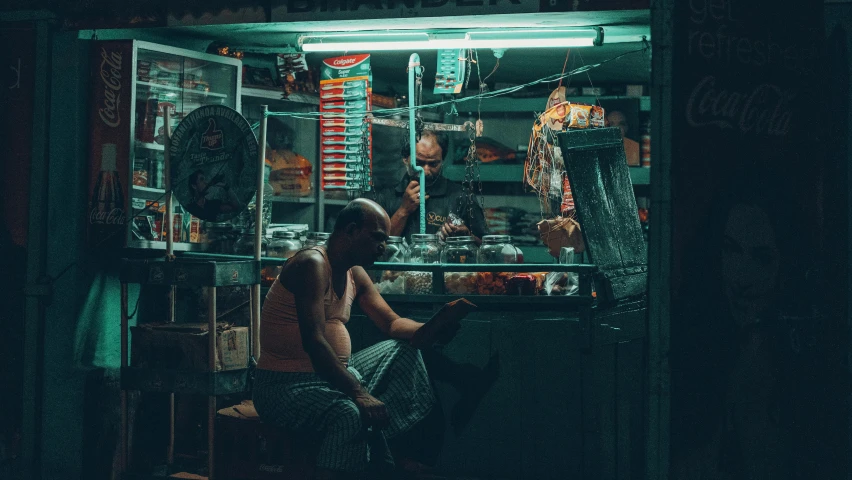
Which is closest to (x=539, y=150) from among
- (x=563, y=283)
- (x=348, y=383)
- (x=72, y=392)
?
(x=563, y=283)

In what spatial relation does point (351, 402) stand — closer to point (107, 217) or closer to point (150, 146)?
point (107, 217)

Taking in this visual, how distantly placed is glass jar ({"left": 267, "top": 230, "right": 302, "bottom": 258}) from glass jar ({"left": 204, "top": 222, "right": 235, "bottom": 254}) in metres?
0.35

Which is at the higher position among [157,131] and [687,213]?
[157,131]

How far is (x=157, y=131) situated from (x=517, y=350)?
9.51 ft

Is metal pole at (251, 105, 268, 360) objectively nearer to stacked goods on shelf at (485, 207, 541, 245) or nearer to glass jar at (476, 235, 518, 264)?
glass jar at (476, 235, 518, 264)

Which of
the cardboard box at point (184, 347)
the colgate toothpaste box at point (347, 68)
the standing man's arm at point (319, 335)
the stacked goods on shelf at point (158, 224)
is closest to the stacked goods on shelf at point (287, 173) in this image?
the colgate toothpaste box at point (347, 68)

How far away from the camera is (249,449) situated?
5395mm

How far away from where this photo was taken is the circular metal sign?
5.84 meters

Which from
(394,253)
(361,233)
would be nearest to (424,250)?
(394,253)

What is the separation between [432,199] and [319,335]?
364cm

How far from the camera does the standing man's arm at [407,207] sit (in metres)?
7.94

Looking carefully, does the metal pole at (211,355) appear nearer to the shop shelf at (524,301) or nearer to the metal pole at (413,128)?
the shop shelf at (524,301)

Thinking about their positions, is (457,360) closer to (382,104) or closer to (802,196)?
(802,196)

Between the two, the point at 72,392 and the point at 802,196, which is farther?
the point at 72,392
